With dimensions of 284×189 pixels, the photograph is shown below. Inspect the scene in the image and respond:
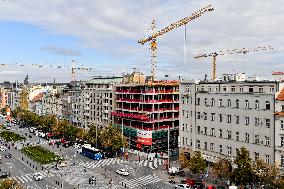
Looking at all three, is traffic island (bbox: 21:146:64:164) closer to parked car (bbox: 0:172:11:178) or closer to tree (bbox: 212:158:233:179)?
parked car (bbox: 0:172:11:178)

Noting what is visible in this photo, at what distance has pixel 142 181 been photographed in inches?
3027

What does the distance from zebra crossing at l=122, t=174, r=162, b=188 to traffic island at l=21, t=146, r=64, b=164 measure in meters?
28.6

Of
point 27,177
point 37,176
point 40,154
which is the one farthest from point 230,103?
point 40,154

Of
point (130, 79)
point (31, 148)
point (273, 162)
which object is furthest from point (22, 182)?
point (130, 79)

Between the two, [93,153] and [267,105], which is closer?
[267,105]

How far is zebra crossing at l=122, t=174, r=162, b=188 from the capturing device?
74812mm

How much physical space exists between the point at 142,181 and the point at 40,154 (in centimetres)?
4074

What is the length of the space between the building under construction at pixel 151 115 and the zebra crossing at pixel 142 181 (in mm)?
24368

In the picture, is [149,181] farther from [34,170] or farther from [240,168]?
[34,170]

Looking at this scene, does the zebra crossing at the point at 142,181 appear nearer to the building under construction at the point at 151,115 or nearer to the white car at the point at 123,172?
the white car at the point at 123,172

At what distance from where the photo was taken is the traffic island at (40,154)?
9744 cm

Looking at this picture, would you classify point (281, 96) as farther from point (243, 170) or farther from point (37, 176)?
point (37, 176)

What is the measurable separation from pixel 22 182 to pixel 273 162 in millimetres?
52017

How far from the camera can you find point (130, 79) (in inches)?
5207
